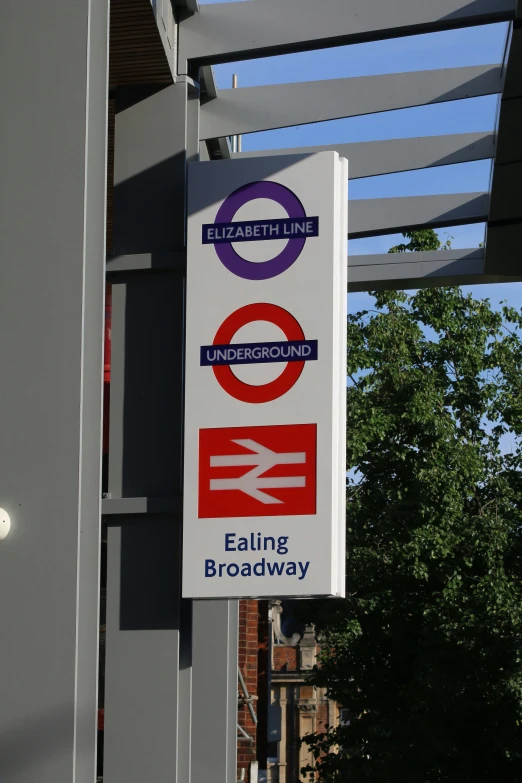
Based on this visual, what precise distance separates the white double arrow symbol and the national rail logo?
1.01 meters

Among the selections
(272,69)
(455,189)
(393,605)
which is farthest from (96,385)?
(393,605)

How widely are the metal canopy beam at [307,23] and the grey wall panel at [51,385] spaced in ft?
11.6

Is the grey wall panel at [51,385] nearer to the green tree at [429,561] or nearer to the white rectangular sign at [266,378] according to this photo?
the white rectangular sign at [266,378]

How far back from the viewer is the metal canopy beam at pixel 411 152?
9461 mm

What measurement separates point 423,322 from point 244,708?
9884mm

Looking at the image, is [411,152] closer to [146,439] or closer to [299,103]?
[299,103]

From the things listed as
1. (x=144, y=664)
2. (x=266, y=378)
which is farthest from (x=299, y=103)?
(x=144, y=664)

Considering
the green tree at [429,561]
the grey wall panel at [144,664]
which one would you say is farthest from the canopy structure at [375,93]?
the green tree at [429,561]

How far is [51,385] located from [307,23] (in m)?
4.33

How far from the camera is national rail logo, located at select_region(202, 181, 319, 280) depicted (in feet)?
22.9

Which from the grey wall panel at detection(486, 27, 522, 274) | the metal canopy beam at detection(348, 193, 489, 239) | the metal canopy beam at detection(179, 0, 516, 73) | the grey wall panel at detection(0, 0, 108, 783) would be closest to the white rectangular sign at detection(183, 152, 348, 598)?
the metal canopy beam at detection(179, 0, 516, 73)

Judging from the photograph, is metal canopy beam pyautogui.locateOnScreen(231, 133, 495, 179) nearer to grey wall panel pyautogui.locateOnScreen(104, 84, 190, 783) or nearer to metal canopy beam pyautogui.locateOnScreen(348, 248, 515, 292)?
metal canopy beam pyautogui.locateOnScreen(348, 248, 515, 292)

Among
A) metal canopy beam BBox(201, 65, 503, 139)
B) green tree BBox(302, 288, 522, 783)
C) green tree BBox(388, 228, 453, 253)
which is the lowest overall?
green tree BBox(302, 288, 522, 783)

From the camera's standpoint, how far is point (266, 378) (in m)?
6.83
